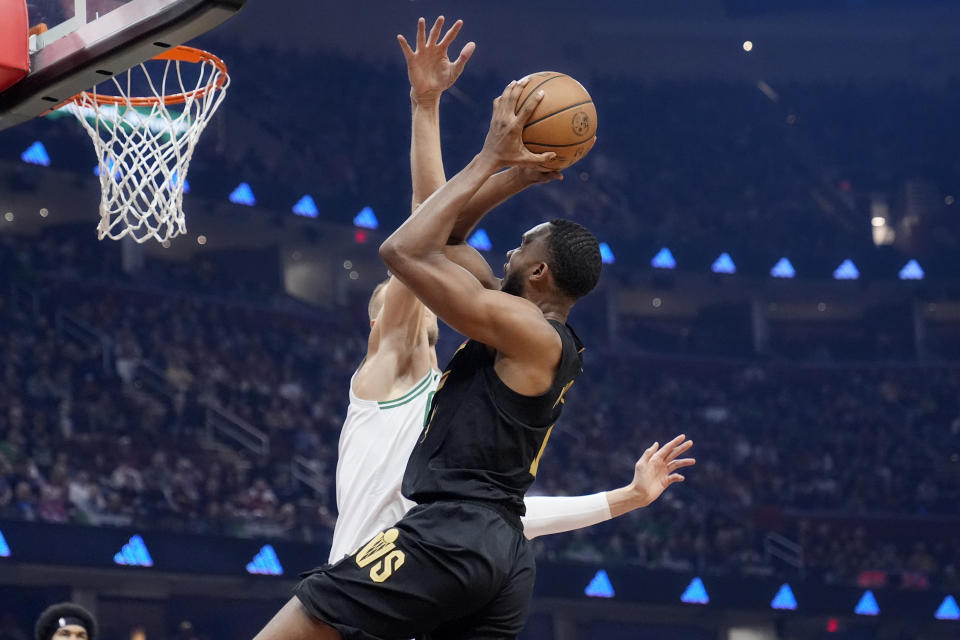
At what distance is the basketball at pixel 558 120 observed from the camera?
11.4ft

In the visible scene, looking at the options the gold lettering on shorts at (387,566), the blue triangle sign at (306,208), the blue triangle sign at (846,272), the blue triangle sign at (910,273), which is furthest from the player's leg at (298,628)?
the blue triangle sign at (910,273)

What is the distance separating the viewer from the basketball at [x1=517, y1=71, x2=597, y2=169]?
11.4 ft

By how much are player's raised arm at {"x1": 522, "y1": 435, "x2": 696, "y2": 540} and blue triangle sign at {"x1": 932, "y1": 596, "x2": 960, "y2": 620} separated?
15.7 metres

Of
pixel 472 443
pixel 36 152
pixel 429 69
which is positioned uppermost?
pixel 36 152

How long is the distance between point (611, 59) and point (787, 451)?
9865mm

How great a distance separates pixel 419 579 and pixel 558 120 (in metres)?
1.37

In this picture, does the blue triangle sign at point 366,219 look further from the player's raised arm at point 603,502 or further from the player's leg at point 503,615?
the player's leg at point 503,615

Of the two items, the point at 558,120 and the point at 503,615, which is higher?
the point at 558,120

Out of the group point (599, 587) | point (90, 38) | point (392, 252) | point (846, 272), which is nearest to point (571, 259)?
point (392, 252)

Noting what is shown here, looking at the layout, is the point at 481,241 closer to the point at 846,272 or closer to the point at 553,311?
the point at 846,272

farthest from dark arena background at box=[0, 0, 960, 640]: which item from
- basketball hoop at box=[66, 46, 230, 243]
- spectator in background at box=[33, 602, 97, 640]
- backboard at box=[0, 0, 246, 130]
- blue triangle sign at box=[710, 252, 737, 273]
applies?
backboard at box=[0, 0, 246, 130]

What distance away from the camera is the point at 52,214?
18734 millimetres

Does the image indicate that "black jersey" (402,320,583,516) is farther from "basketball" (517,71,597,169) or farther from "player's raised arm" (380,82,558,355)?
"basketball" (517,71,597,169)

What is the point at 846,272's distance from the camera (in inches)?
988
